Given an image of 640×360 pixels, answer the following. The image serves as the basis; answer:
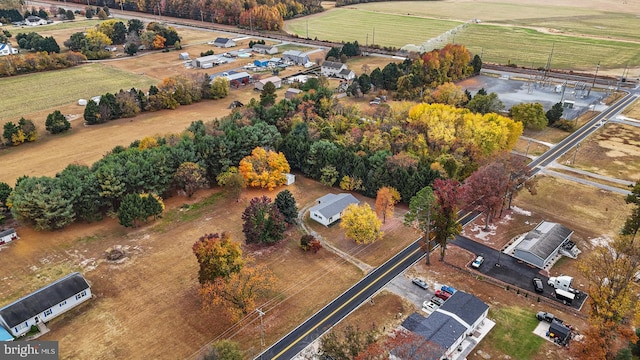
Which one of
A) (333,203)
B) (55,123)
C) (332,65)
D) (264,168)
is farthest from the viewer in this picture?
(332,65)

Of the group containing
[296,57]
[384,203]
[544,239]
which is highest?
[296,57]

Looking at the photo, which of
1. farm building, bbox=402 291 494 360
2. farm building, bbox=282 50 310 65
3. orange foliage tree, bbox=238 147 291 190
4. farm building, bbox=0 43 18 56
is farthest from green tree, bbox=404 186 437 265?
farm building, bbox=0 43 18 56

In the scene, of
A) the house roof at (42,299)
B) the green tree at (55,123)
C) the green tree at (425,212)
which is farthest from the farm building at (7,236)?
the green tree at (425,212)

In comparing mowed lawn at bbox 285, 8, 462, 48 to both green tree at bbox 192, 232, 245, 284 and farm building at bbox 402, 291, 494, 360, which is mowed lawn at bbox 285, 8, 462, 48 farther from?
green tree at bbox 192, 232, 245, 284

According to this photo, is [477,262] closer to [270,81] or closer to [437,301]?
[437,301]

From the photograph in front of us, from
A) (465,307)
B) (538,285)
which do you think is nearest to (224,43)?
→ (538,285)

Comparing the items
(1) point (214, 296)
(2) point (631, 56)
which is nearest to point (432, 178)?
(1) point (214, 296)

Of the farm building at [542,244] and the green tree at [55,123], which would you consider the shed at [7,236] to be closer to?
the green tree at [55,123]
